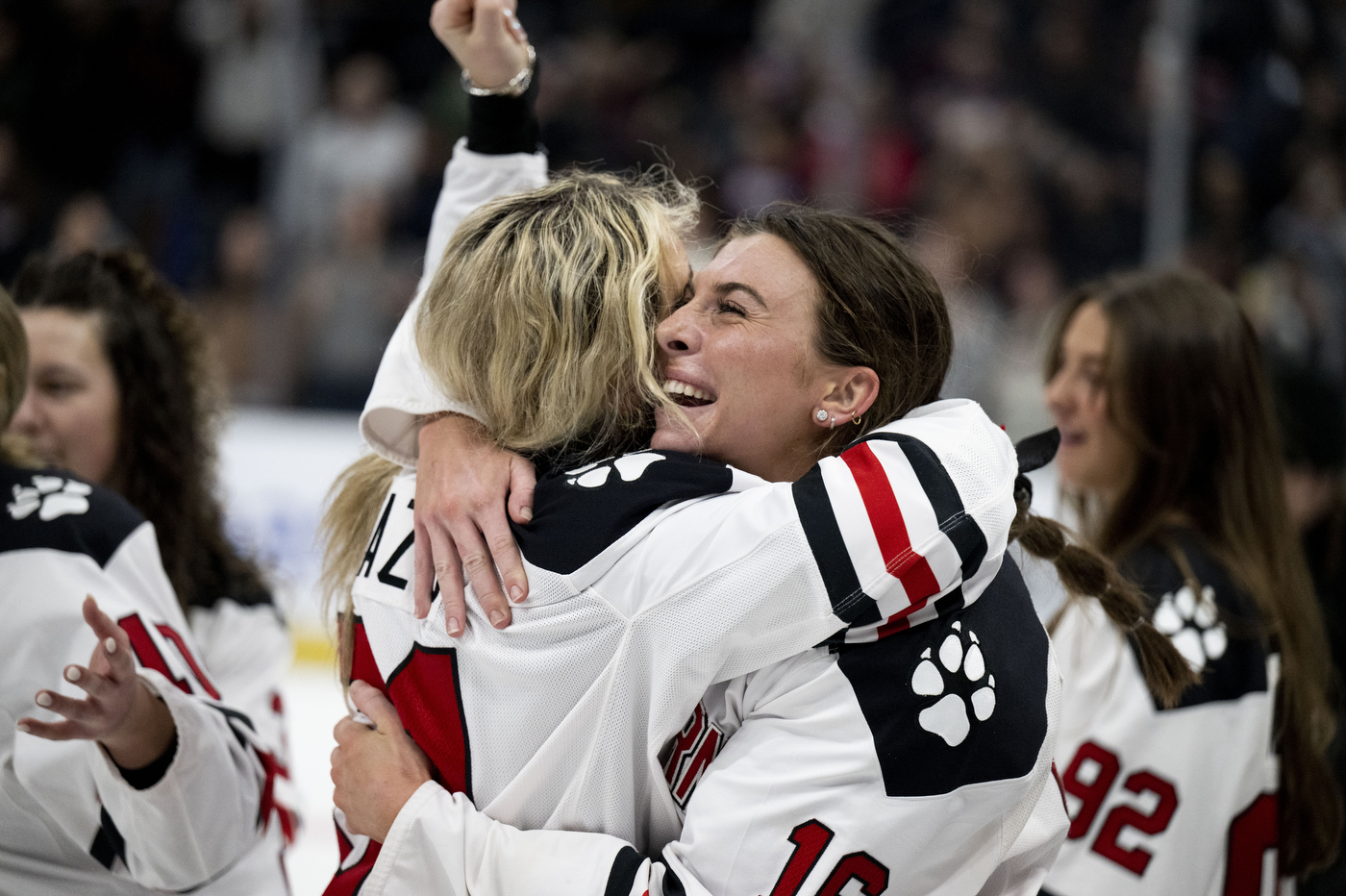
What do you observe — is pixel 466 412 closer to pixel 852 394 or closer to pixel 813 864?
pixel 852 394

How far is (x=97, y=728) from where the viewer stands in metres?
1.48

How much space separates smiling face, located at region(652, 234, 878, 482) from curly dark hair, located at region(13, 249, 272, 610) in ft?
3.50

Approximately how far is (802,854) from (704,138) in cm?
519

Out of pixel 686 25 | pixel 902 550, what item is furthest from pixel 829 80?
pixel 902 550

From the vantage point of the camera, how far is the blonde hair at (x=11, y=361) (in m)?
1.69

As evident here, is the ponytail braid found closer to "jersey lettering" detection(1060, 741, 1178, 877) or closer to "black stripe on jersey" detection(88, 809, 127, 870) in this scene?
"jersey lettering" detection(1060, 741, 1178, 877)

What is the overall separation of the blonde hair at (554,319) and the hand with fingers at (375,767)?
1.14ft

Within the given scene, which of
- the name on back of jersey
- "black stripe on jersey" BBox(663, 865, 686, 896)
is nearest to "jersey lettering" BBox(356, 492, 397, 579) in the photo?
the name on back of jersey

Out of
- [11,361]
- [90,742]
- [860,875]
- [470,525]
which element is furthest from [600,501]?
[11,361]

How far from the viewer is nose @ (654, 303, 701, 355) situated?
5.11 feet

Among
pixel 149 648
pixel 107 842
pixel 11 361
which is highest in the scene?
pixel 11 361

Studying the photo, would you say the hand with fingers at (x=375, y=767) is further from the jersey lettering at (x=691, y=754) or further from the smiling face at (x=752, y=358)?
the smiling face at (x=752, y=358)

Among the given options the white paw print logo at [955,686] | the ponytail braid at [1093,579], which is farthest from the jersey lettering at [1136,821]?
the white paw print logo at [955,686]

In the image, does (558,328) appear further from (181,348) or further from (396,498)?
(181,348)
